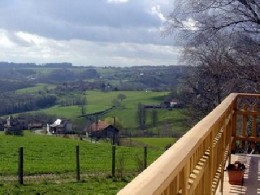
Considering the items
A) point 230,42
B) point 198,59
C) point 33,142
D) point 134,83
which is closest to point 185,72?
point 198,59

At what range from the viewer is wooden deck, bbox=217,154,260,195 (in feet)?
21.9

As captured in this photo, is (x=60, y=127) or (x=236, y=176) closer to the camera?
(x=236, y=176)

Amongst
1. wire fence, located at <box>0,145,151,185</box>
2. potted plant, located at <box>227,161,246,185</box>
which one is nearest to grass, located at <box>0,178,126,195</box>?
wire fence, located at <box>0,145,151,185</box>

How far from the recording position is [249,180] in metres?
7.32

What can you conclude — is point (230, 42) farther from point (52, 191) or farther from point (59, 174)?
point (59, 174)

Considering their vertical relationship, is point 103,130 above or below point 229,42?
below

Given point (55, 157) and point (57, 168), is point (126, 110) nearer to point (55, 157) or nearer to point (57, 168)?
point (55, 157)

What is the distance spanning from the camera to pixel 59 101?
122312mm

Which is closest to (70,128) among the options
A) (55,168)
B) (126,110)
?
(126,110)

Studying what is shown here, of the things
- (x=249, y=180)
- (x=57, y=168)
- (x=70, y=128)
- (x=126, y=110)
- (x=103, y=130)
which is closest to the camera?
(x=249, y=180)

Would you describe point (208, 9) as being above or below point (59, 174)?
above

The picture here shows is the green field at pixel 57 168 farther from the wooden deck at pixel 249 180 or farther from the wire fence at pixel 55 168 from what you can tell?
the wooden deck at pixel 249 180

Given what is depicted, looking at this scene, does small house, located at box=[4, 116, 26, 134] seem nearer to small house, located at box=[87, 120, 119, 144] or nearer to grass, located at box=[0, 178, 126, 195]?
small house, located at box=[87, 120, 119, 144]

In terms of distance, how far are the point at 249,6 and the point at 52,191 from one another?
7814mm
